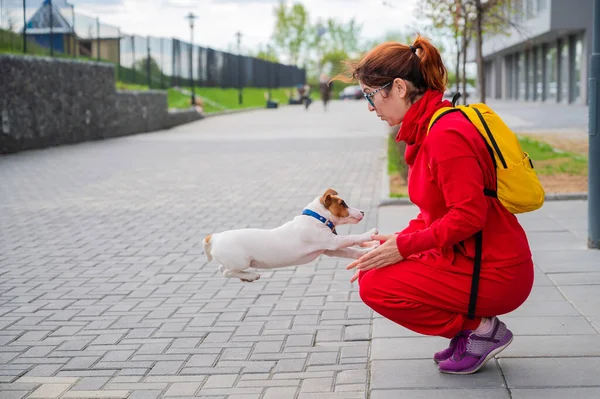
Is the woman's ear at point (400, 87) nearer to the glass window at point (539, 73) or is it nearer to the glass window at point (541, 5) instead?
the glass window at point (541, 5)

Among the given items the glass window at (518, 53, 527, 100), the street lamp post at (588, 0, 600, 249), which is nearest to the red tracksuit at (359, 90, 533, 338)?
the street lamp post at (588, 0, 600, 249)

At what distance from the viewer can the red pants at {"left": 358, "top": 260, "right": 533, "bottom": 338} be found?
3863 millimetres

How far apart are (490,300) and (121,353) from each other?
2.19 m

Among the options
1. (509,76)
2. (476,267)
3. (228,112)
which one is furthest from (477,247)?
(509,76)

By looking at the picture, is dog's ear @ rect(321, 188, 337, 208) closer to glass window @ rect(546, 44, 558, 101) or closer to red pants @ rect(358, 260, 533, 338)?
red pants @ rect(358, 260, 533, 338)

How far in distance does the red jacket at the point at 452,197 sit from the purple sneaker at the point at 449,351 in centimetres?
43

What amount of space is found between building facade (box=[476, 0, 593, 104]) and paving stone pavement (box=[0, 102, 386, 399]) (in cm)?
2029

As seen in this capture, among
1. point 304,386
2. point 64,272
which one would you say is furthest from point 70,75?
point 304,386

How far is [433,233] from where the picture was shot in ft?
12.2

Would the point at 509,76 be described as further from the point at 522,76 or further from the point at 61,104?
the point at 61,104

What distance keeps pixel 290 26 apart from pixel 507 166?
311ft

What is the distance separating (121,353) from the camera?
4.94 meters

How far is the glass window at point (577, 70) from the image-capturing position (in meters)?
41.6

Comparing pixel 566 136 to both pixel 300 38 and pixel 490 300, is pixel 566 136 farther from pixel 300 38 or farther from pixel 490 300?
pixel 300 38
